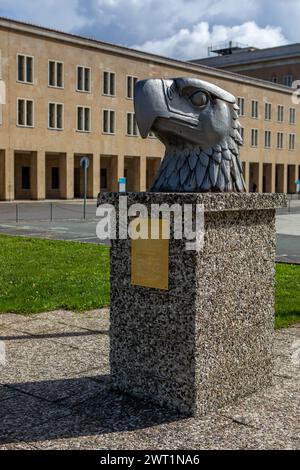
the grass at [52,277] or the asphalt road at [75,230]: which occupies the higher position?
the asphalt road at [75,230]

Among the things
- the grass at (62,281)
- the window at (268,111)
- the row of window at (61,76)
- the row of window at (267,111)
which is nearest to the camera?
the grass at (62,281)

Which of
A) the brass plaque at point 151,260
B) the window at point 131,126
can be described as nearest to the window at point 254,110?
the window at point 131,126

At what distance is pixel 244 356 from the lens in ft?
18.8

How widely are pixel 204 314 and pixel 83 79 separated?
167ft

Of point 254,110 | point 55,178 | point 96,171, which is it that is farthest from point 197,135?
point 254,110

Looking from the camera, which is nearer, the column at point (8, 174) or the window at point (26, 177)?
the column at point (8, 174)

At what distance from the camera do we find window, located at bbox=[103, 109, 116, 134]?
2210 inches

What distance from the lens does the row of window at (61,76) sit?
162 ft

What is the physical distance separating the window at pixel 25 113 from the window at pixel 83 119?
4816 mm

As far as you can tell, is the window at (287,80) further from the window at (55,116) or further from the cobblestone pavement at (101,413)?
the cobblestone pavement at (101,413)

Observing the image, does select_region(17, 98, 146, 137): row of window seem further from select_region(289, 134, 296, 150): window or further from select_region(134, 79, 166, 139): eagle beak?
select_region(134, 79, 166, 139): eagle beak

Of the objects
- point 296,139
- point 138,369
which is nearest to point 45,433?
point 138,369

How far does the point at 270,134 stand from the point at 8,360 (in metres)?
70.3
